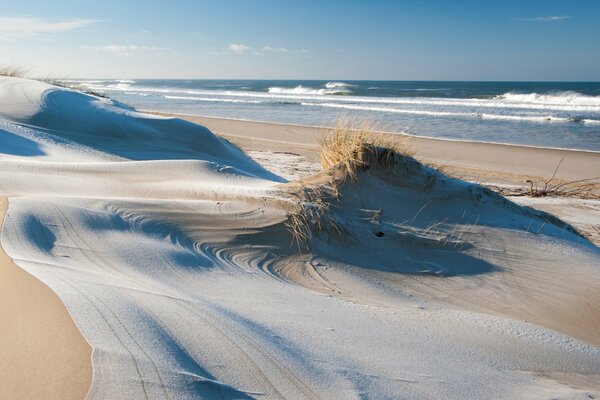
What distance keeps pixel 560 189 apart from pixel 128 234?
24.4 ft

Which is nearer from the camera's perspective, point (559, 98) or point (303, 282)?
point (303, 282)

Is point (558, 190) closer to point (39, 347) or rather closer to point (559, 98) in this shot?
point (39, 347)

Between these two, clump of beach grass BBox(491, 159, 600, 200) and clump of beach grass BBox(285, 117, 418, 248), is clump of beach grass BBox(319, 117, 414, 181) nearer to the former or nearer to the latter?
clump of beach grass BBox(285, 117, 418, 248)

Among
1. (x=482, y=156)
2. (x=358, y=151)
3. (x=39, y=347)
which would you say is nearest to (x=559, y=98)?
(x=482, y=156)

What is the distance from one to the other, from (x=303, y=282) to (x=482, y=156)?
32.3 feet

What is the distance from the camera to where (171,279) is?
9.20ft

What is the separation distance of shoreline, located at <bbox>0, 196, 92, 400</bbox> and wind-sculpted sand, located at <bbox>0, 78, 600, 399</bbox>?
2.2 inches

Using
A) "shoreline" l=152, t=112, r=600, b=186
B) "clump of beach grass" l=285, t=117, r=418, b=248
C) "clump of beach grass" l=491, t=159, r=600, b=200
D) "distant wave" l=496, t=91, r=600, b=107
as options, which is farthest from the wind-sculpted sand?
"distant wave" l=496, t=91, r=600, b=107

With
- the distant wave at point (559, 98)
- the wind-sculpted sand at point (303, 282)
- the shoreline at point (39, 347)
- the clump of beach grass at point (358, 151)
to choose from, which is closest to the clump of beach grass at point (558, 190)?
the wind-sculpted sand at point (303, 282)

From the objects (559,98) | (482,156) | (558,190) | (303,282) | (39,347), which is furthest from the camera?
(559,98)

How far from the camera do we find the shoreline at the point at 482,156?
992 cm

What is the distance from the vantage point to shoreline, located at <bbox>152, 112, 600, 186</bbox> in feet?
32.6

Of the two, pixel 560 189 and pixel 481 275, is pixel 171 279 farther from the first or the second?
pixel 560 189

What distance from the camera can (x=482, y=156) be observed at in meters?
12.0
